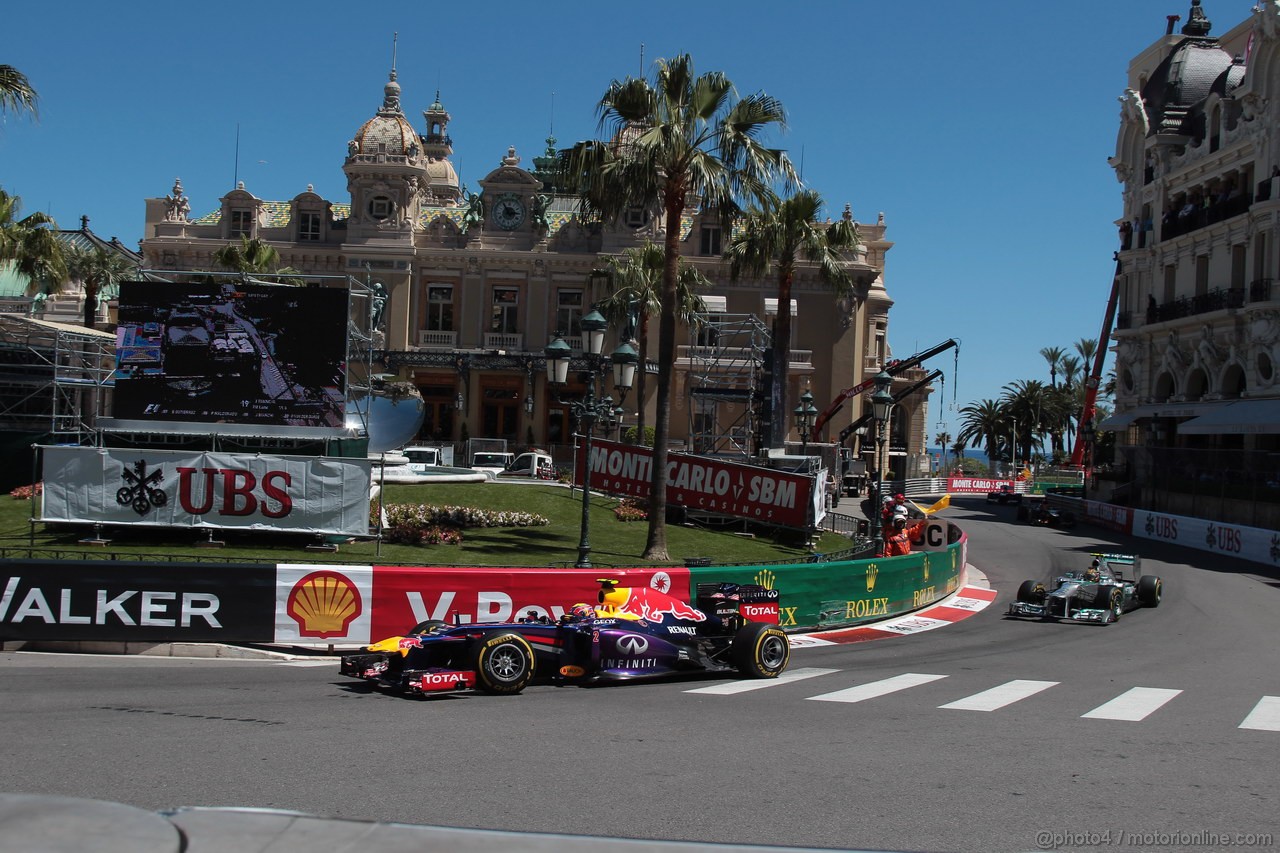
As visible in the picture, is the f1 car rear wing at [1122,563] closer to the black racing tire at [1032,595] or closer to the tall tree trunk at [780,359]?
the black racing tire at [1032,595]

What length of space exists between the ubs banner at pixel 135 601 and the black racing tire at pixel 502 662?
496 cm

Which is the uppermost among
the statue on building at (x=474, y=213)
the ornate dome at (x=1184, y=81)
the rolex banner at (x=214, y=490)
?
the ornate dome at (x=1184, y=81)

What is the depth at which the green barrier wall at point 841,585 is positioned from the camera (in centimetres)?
2008

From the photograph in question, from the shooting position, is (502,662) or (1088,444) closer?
(502,662)

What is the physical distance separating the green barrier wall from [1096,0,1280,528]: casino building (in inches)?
832

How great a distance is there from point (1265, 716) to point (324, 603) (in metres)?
13.2

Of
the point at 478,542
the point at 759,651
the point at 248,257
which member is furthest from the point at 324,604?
the point at 248,257

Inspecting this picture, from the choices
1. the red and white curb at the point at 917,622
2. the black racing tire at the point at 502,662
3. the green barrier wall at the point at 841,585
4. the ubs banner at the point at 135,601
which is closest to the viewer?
the black racing tire at the point at 502,662

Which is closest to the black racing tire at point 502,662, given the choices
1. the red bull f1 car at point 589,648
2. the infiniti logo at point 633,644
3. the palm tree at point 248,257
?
the red bull f1 car at point 589,648

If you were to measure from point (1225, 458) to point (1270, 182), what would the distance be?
15.1 meters

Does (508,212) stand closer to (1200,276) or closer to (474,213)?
(474,213)

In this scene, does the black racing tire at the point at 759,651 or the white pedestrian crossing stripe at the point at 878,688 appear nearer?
the white pedestrian crossing stripe at the point at 878,688

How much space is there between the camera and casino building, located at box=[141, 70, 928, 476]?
190ft

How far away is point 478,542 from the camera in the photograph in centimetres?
2627
